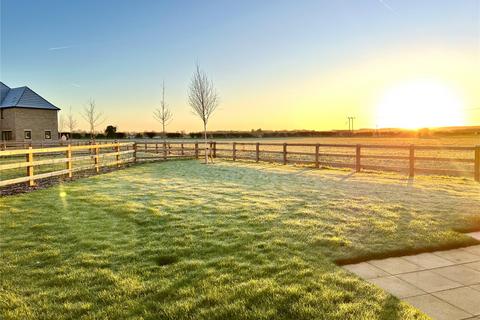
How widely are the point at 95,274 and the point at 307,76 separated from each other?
15313 millimetres

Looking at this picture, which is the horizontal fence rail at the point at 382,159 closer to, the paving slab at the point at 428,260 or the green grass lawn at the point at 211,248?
the green grass lawn at the point at 211,248

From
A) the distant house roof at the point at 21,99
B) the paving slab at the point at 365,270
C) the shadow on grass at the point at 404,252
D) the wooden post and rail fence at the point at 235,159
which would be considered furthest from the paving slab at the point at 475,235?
the distant house roof at the point at 21,99

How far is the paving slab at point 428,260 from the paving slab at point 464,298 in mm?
597

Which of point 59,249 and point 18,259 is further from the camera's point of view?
point 59,249

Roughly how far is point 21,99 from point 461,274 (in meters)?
37.7

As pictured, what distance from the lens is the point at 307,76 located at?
Result: 1688 centimetres

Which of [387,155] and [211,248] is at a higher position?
[387,155]

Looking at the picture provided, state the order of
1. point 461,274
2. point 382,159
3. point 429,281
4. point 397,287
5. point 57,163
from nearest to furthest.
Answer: point 397,287
point 429,281
point 461,274
point 57,163
point 382,159

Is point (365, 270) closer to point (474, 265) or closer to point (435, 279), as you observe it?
point (435, 279)

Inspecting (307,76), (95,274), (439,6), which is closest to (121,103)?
(307,76)

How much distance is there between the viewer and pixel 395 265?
3.71 metres

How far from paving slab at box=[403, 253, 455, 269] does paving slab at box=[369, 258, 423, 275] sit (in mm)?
100

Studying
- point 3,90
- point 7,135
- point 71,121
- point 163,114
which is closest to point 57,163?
point 163,114

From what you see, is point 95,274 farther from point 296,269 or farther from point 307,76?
point 307,76
